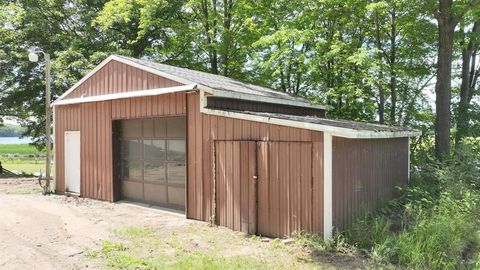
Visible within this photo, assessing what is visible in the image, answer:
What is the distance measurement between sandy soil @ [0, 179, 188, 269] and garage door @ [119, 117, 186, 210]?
0.46 metres

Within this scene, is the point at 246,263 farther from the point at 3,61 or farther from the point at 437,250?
the point at 3,61

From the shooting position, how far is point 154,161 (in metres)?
9.72

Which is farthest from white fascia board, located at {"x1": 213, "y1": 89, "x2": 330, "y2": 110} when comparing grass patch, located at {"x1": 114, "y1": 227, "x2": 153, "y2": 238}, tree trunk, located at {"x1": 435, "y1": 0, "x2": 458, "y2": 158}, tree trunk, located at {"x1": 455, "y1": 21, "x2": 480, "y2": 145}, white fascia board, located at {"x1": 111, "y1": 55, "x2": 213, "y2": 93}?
tree trunk, located at {"x1": 455, "y1": 21, "x2": 480, "y2": 145}

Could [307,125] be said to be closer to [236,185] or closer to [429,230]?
[236,185]

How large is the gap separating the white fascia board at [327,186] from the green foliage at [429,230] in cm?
39

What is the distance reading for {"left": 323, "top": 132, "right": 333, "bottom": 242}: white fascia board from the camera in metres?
6.25

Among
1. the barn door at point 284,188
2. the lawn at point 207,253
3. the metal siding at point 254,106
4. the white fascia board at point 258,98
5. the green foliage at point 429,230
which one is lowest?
the lawn at point 207,253

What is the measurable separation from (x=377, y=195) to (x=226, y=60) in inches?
471

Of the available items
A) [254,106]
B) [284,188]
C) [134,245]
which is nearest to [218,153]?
[284,188]

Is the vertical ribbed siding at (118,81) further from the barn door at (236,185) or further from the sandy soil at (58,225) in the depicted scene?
the sandy soil at (58,225)

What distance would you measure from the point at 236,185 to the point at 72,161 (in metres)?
6.46

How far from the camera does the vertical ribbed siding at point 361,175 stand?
257 inches

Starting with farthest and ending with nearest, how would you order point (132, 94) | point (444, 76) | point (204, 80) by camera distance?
point (444, 76) → point (132, 94) → point (204, 80)

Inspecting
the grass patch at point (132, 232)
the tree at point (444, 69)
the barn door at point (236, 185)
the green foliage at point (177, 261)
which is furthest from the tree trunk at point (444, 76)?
the grass patch at point (132, 232)
